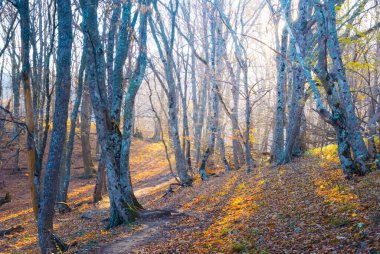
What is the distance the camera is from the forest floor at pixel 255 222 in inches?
220

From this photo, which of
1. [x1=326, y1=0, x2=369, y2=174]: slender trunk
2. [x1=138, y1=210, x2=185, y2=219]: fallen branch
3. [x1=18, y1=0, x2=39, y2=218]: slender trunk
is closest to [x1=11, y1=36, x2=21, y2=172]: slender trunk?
[x1=18, y1=0, x2=39, y2=218]: slender trunk

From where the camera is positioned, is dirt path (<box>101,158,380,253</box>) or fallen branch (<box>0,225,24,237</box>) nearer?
dirt path (<box>101,158,380,253</box>)

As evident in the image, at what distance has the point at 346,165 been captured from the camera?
802cm

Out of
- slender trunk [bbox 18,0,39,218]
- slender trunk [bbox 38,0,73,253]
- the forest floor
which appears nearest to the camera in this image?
the forest floor

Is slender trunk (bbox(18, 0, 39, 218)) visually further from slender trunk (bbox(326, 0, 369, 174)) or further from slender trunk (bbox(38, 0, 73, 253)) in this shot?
slender trunk (bbox(326, 0, 369, 174))

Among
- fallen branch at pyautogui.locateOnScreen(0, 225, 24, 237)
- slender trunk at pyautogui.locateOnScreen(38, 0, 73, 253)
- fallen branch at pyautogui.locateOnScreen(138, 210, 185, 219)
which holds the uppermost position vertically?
slender trunk at pyautogui.locateOnScreen(38, 0, 73, 253)

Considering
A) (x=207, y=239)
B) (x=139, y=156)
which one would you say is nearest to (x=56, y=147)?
(x=207, y=239)

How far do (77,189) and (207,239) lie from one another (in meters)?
16.3

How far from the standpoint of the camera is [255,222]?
7.50 meters

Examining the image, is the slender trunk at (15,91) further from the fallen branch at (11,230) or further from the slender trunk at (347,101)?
the slender trunk at (347,101)

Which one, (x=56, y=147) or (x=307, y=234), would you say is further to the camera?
(x=56, y=147)

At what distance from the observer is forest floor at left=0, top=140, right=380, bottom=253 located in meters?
5.60

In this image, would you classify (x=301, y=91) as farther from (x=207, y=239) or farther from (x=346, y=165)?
(x=207, y=239)

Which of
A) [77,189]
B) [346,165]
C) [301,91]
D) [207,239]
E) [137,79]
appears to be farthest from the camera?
[77,189]
